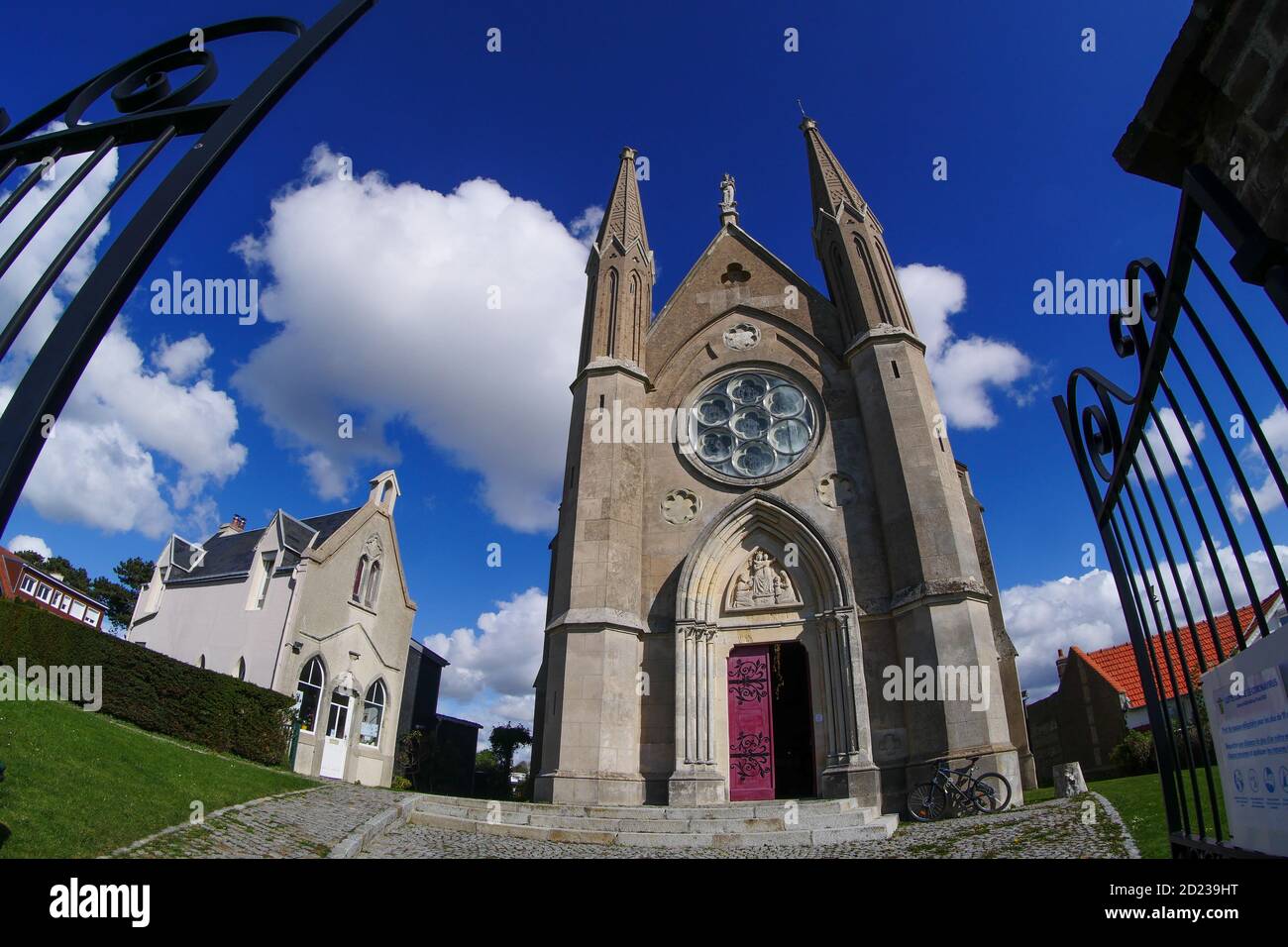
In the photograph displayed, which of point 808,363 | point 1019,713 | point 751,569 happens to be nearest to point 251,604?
point 751,569

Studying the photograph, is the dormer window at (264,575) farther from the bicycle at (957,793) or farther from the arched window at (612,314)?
the bicycle at (957,793)

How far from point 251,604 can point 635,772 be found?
15.9 m

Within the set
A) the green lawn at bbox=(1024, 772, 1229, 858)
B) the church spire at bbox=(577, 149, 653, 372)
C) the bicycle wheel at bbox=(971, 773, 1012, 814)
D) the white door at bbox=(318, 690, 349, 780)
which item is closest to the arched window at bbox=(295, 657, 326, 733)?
the white door at bbox=(318, 690, 349, 780)

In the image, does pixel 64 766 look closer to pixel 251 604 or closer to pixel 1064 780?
pixel 1064 780

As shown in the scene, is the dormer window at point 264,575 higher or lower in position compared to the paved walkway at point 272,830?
higher

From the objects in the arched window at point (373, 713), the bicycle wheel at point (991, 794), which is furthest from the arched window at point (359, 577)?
the bicycle wheel at point (991, 794)

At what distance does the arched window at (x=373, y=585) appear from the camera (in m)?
25.9

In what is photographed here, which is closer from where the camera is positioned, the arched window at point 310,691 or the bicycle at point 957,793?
the bicycle at point 957,793

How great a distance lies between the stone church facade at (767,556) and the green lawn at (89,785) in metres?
6.21

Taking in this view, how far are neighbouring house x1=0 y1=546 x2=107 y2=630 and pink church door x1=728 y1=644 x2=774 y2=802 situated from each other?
29871 millimetres

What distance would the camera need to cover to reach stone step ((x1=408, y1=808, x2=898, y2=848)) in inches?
379

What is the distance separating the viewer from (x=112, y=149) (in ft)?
8.69

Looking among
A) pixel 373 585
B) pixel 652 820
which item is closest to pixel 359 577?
pixel 373 585
